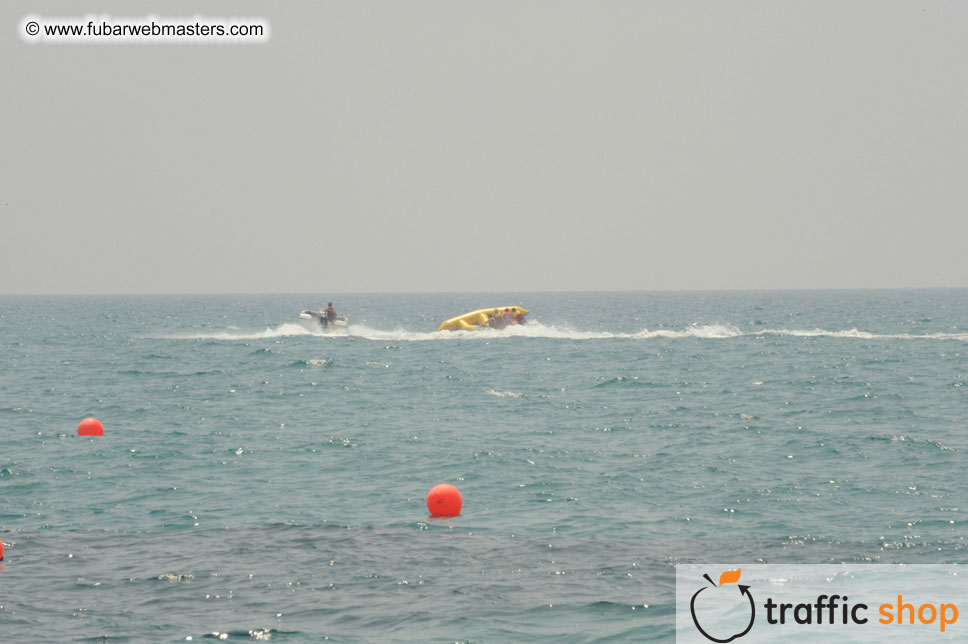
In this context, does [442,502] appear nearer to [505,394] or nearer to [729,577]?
[729,577]

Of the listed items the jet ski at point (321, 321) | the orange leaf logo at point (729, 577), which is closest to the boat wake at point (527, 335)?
the jet ski at point (321, 321)

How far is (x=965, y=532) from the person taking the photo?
15.3 meters

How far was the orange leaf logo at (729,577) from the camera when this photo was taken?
41.9 ft

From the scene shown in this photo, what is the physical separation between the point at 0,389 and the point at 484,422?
75.2 feet

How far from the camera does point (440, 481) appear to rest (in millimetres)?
19953

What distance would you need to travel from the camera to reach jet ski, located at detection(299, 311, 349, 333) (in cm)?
6674

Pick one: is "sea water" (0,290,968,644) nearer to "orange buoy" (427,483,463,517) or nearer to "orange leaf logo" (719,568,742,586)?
"orange buoy" (427,483,463,517)

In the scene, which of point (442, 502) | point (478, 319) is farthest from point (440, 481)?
point (478, 319)

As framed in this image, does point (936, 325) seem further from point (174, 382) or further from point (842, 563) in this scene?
point (842, 563)

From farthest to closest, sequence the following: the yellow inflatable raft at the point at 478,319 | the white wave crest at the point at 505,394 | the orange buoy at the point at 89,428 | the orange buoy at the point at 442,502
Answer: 1. the yellow inflatable raft at the point at 478,319
2. the white wave crest at the point at 505,394
3. the orange buoy at the point at 89,428
4. the orange buoy at the point at 442,502

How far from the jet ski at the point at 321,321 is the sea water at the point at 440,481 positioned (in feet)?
81.0

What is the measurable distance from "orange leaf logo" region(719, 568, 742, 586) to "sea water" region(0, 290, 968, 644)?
82 cm

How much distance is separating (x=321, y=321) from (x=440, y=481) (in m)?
48.8

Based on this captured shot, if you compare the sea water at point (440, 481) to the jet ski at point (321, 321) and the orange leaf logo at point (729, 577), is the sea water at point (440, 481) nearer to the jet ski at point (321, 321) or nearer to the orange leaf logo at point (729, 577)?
the orange leaf logo at point (729, 577)
